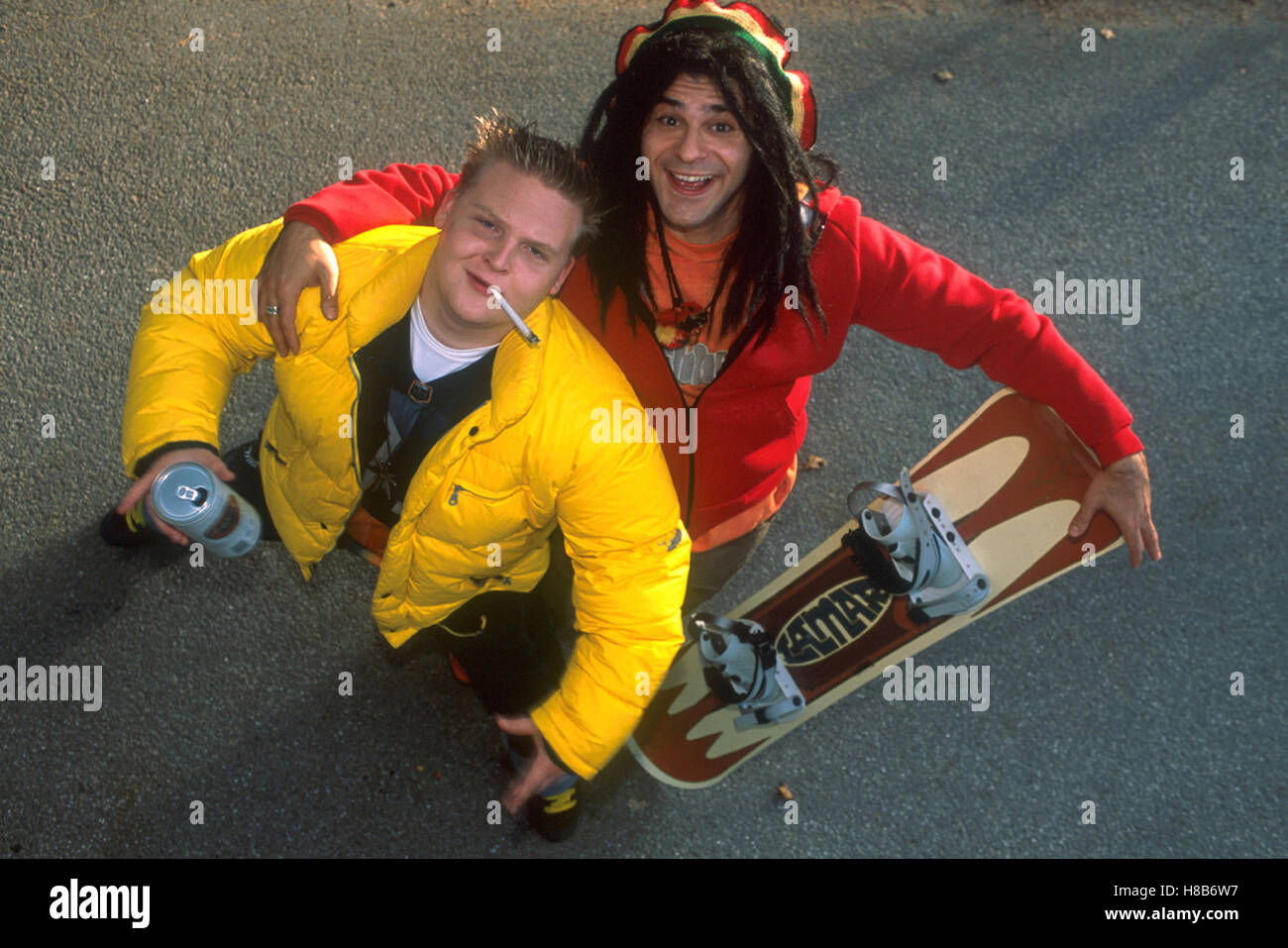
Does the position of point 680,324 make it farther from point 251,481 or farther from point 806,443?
point 251,481

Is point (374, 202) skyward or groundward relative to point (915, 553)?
skyward

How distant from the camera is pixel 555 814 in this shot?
3.15 meters

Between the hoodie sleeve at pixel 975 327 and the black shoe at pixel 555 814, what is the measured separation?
71.2 inches

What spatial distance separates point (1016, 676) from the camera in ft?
11.7

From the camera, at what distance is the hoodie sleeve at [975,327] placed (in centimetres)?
268

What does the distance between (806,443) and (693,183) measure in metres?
1.70

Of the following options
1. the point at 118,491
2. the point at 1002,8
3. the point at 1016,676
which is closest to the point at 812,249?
the point at 1016,676

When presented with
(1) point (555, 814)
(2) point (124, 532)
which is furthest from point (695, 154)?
(2) point (124, 532)

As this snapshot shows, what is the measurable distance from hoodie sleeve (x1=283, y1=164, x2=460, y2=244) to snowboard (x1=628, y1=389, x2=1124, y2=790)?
1.83m

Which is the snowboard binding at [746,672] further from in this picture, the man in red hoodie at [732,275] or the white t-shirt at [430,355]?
the white t-shirt at [430,355]

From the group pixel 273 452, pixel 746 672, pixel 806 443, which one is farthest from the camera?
pixel 806 443

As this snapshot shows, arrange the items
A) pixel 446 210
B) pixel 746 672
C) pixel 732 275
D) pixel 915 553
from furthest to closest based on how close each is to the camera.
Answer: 1. pixel 915 553
2. pixel 746 672
3. pixel 732 275
4. pixel 446 210

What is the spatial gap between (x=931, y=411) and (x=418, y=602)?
2.28 metres
